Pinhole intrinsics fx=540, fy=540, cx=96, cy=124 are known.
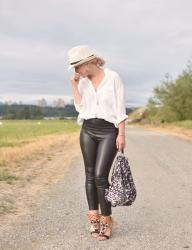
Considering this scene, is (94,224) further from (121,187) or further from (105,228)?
(121,187)

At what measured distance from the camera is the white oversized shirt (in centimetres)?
582

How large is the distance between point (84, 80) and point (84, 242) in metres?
1.77

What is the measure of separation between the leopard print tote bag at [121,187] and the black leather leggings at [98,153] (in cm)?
10

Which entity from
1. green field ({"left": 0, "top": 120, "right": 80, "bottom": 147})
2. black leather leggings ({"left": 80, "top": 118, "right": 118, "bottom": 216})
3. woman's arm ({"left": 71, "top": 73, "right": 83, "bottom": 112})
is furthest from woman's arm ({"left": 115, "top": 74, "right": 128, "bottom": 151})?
green field ({"left": 0, "top": 120, "right": 80, "bottom": 147})

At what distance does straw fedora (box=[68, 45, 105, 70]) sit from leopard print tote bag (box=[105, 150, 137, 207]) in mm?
1066

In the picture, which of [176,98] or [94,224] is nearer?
[94,224]

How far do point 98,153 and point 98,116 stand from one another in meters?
0.41

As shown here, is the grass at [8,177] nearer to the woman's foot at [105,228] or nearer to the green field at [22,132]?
the woman's foot at [105,228]

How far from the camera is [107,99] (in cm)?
585

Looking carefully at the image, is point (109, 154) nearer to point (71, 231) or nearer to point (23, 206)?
point (71, 231)

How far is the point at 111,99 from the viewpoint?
19.2 ft

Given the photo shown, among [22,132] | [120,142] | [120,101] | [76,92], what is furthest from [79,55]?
[22,132]

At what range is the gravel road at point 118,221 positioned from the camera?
225 inches

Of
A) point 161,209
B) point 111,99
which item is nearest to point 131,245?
point 111,99
